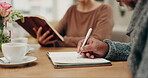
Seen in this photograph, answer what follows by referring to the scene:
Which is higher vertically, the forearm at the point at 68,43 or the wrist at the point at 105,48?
the wrist at the point at 105,48

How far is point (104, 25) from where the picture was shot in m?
2.04

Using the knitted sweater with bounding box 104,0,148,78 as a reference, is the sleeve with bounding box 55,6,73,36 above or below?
below

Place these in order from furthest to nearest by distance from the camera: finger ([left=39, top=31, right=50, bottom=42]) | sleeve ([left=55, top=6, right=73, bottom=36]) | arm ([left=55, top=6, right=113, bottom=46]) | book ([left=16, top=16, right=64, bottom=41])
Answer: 1. sleeve ([left=55, top=6, right=73, bottom=36])
2. arm ([left=55, top=6, right=113, bottom=46])
3. finger ([left=39, top=31, right=50, bottom=42])
4. book ([left=16, top=16, right=64, bottom=41])

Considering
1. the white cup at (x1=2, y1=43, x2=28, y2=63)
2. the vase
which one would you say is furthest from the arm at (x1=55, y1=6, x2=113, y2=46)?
the white cup at (x1=2, y1=43, x2=28, y2=63)

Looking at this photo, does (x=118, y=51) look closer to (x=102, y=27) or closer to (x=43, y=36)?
(x=43, y=36)

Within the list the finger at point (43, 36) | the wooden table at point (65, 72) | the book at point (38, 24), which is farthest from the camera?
the finger at point (43, 36)

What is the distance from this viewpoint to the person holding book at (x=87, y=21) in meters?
2.03

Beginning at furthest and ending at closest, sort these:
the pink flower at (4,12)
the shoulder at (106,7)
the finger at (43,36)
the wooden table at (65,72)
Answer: the shoulder at (106,7)
the finger at (43,36)
the pink flower at (4,12)
the wooden table at (65,72)

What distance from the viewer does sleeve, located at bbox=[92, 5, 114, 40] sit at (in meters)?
1.99

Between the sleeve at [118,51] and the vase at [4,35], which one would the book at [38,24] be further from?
the sleeve at [118,51]

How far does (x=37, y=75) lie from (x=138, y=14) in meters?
0.44

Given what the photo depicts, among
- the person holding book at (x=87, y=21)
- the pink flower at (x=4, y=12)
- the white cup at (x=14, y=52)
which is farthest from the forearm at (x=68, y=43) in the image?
the white cup at (x=14, y=52)

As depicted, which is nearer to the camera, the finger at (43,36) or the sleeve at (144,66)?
the sleeve at (144,66)

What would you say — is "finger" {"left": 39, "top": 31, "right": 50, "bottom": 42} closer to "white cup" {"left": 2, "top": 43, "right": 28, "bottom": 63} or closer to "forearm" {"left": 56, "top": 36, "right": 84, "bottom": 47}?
"forearm" {"left": 56, "top": 36, "right": 84, "bottom": 47}
